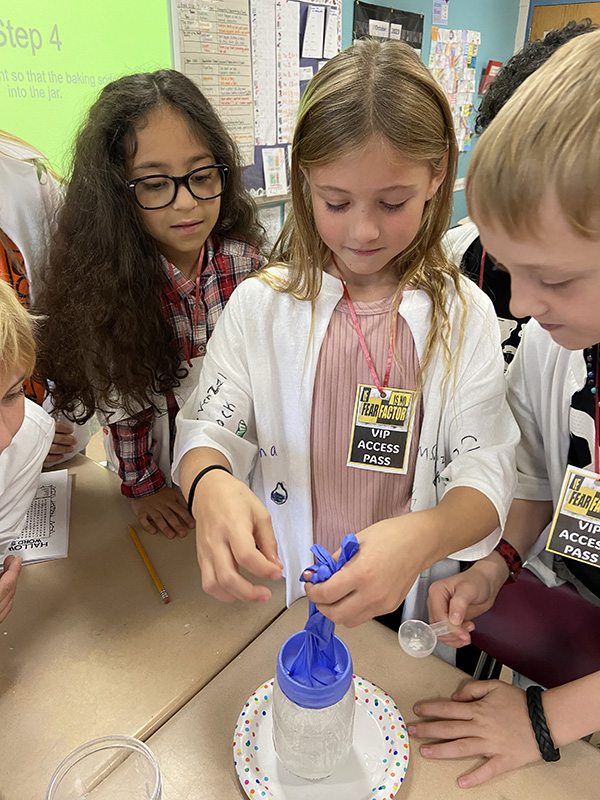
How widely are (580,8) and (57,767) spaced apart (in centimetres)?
554

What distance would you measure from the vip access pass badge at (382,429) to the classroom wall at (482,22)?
267cm

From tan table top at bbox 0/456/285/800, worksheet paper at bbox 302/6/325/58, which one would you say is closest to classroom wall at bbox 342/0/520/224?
worksheet paper at bbox 302/6/325/58

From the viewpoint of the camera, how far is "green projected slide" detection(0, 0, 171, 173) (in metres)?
1.65

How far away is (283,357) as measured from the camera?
1024mm

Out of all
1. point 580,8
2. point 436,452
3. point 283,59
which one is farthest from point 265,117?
point 580,8

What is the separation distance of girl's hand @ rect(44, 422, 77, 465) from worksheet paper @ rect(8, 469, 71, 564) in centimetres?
6

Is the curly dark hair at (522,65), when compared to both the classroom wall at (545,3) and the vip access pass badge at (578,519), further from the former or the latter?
the classroom wall at (545,3)

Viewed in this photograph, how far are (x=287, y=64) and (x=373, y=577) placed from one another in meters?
2.69

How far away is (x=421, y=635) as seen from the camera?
2.71ft

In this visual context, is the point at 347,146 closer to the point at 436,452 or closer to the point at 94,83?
the point at 436,452

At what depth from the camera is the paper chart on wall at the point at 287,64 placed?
2.56 metres

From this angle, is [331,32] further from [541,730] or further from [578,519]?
[541,730]

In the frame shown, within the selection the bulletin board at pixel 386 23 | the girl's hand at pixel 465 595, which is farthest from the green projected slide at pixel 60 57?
the girl's hand at pixel 465 595

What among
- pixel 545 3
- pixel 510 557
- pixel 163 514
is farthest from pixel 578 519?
pixel 545 3
